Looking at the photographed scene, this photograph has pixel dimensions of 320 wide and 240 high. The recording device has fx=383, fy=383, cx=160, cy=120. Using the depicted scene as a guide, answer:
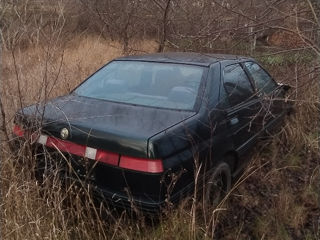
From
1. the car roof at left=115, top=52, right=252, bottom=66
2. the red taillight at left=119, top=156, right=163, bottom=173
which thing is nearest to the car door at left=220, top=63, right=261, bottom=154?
the car roof at left=115, top=52, right=252, bottom=66

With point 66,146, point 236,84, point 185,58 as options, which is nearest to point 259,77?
point 236,84

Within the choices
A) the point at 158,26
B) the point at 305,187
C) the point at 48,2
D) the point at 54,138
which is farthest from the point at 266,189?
the point at 158,26

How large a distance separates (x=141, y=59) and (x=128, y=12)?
4.52 metres

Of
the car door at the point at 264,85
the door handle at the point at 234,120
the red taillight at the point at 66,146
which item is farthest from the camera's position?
the car door at the point at 264,85

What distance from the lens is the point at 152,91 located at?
3.39m

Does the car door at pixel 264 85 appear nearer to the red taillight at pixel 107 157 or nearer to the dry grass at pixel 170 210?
the dry grass at pixel 170 210

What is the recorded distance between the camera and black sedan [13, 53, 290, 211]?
8.38 ft

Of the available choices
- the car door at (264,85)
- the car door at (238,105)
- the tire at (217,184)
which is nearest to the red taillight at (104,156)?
the tire at (217,184)

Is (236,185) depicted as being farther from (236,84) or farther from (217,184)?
(236,84)

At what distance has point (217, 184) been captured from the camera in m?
3.28

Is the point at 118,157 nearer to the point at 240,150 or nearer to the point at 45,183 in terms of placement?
the point at 45,183

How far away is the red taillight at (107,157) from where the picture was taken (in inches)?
102

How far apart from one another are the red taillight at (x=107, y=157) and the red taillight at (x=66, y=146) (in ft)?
0.45

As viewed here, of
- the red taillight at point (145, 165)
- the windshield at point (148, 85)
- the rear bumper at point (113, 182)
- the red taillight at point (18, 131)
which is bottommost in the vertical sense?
the rear bumper at point (113, 182)
